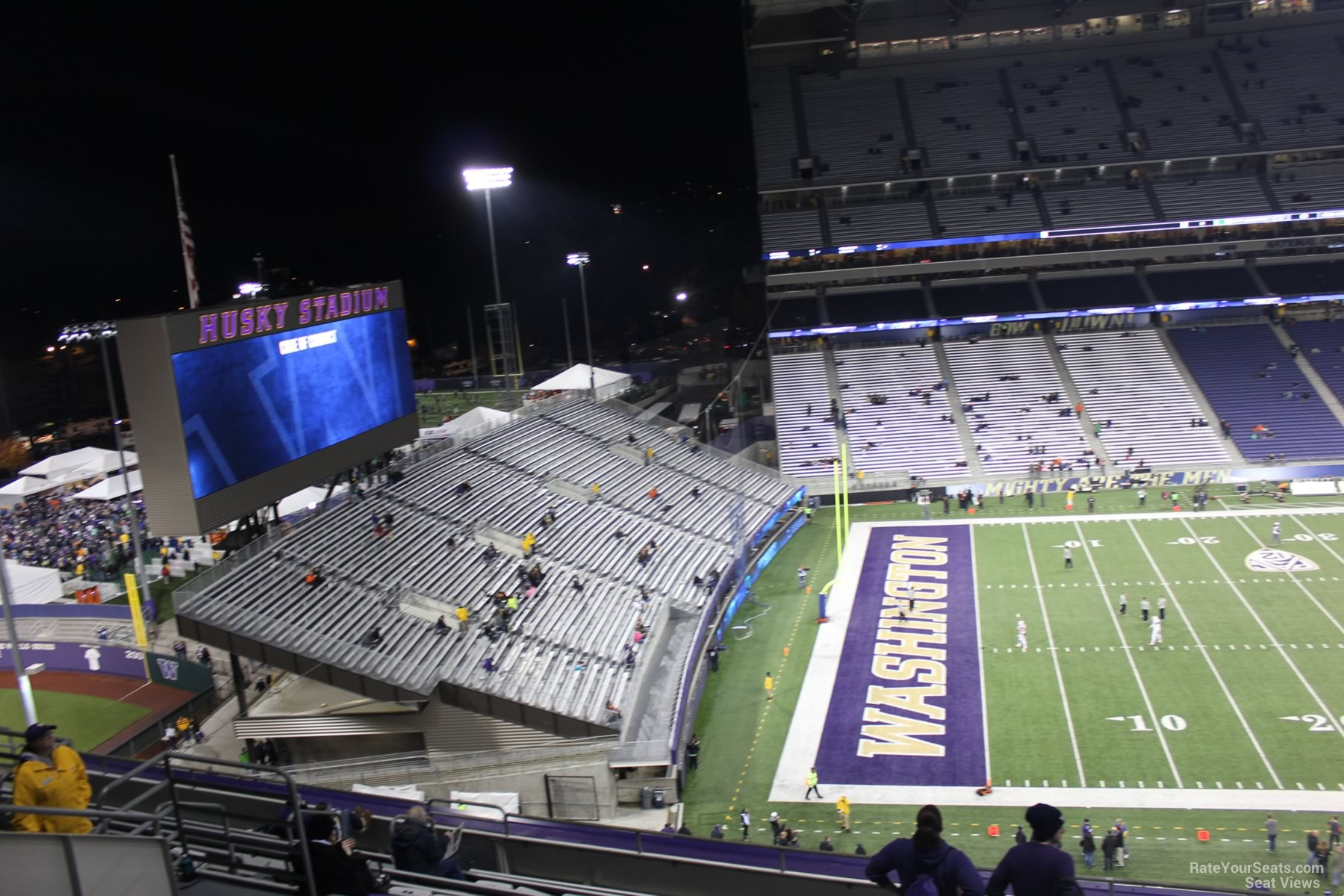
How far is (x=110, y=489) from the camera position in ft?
116

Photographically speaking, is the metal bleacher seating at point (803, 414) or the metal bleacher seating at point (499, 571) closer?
the metal bleacher seating at point (499, 571)

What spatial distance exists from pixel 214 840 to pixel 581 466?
25.8m

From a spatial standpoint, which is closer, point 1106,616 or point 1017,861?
point 1017,861

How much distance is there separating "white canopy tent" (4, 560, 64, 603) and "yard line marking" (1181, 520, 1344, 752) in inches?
1246

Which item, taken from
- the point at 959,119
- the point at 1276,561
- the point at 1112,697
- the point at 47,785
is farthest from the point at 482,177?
the point at 959,119

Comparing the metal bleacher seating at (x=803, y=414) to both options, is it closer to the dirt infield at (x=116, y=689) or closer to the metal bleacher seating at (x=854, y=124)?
the metal bleacher seating at (x=854, y=124)

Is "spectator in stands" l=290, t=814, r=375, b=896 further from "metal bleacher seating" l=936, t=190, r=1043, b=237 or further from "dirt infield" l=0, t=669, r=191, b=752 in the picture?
"metal bleacher seating" l=936, t=190, r=1043, b=237

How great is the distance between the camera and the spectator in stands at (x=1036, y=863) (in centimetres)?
514

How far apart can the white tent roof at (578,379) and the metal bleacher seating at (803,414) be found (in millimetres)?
6681

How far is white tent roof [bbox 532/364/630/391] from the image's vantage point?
39.8 m

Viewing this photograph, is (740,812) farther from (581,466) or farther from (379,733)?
(581,466)

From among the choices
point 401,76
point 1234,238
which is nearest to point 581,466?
point 401,76

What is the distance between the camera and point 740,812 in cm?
1745

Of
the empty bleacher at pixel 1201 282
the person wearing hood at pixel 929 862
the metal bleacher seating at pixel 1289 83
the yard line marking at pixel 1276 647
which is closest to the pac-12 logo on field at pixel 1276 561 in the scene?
the yard line marking at pixel 1276 647
